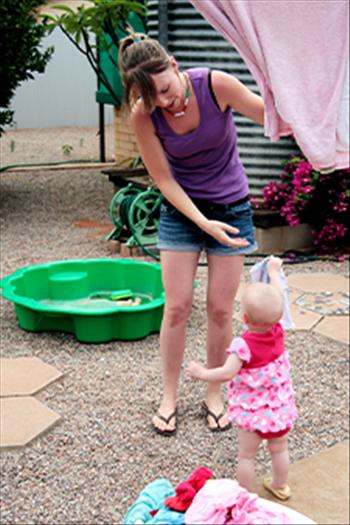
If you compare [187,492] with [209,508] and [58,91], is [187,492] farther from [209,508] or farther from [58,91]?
[58,91]

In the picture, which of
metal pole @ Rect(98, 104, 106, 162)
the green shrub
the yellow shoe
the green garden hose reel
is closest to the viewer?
the yellow shoe

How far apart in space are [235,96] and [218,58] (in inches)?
143

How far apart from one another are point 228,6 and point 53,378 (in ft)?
8.06

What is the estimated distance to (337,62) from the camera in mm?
1280

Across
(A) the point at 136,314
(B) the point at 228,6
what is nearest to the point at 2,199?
(A) the point at 136,314

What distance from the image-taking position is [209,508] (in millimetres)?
1690

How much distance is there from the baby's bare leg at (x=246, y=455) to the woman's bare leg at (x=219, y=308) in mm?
566

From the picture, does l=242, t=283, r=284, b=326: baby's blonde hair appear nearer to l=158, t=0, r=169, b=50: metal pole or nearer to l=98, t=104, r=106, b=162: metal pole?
l=158, t=0, r=169, b=50: metal pole

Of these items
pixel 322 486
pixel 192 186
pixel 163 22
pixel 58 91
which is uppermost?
pixel 163 22

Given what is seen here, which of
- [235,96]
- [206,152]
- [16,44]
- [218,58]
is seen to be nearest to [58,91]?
[16,44]

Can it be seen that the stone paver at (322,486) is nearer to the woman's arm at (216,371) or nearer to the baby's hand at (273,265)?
the woman's arm at (216,371)

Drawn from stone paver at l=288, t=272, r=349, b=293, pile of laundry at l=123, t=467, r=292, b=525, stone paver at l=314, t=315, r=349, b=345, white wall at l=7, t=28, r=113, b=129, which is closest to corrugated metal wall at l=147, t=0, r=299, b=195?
stone paver at l=288, t=272, r=349, b=293

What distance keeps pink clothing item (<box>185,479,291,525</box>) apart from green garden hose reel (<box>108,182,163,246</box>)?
3.76m

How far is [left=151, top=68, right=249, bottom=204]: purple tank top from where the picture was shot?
8.04 feet
